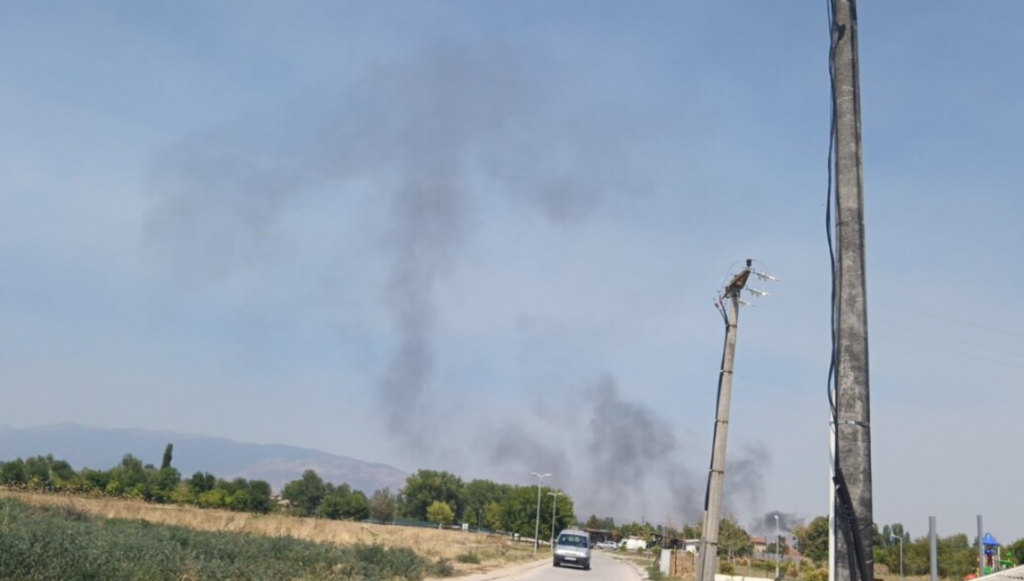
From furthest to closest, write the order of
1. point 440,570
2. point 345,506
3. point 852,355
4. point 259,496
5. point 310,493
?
point 310,493
point 345,506
point 259,496
point 440,570
point 852,355

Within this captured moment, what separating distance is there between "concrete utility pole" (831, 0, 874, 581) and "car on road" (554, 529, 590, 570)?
1466 inches

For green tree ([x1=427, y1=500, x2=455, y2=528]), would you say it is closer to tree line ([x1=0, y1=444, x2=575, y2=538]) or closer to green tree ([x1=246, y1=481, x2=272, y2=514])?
tree line ([x1=0, y1=444, x2=575, y2=538])

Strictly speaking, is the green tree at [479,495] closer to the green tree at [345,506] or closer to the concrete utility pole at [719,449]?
the green tree at [345,506]

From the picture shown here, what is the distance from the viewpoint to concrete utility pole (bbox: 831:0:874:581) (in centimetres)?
492

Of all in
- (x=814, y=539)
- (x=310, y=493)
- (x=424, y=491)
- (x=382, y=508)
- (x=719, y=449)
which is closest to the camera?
(x=719, y=449)

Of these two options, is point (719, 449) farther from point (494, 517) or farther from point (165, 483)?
point (494, 517)

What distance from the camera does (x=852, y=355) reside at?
5090 mm

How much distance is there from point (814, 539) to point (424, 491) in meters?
92.3

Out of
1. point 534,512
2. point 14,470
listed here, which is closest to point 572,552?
point 14,470

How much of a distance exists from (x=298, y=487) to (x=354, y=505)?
15.7m

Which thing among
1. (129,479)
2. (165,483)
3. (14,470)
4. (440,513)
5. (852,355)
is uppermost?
(852,355)

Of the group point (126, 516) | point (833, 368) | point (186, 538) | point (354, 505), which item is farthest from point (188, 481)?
point (833, 368)

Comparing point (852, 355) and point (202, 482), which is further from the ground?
point (852, 355)

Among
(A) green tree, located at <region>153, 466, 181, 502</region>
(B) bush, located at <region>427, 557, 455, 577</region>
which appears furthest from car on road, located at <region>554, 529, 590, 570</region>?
(A) green tree, located at <region>153, 466, 181, 502</region>
